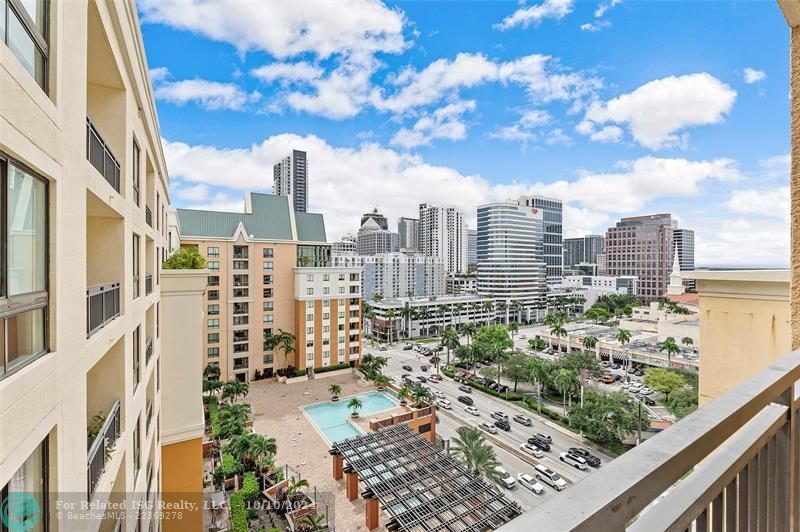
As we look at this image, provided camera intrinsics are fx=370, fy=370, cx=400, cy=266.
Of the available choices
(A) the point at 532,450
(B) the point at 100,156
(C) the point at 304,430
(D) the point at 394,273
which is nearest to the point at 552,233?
(D) the point at 394,273

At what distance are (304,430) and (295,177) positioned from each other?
6257cm

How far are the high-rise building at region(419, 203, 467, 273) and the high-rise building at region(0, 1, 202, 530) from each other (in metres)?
67.0

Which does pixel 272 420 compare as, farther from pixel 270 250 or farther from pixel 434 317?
pixel 434 317

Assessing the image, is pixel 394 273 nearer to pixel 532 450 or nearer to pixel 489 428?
pixel 489 428

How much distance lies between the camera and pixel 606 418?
1503cm

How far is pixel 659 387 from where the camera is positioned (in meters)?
17.8

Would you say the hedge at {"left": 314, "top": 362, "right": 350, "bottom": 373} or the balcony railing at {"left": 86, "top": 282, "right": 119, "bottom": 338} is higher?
the balcony railing at {"left": 86, "top": 282, "right": 119, "bottom": 338}

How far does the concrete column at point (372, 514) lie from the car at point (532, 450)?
23.8ft

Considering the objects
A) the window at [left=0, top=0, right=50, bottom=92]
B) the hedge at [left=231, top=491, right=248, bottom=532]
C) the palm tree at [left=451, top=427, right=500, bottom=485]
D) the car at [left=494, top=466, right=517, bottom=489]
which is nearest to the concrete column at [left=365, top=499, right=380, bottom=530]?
the hedge at [left=231, top=491, right=248, bottom=532]

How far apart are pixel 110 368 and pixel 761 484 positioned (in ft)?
14.3

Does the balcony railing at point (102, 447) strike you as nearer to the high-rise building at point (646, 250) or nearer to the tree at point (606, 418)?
the tree at point (606, 418)

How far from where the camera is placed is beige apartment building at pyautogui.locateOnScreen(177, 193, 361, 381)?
19172mm

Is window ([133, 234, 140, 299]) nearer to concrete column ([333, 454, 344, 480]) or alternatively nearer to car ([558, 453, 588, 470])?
concrete column ([333, 454, 344, 480])

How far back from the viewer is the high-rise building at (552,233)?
55.2m
